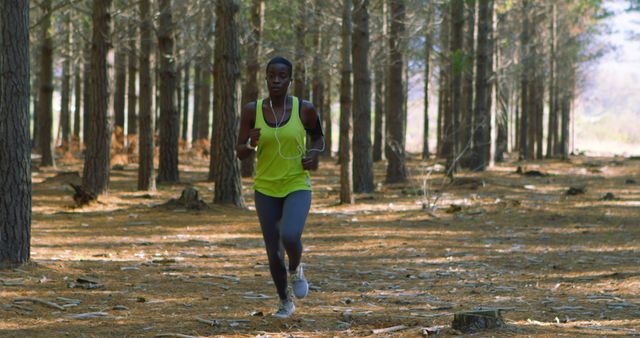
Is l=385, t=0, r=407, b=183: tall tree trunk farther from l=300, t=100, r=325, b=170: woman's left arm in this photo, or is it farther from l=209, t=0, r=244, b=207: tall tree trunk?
l=300, t=100, r=325, b=170: woman's left arm

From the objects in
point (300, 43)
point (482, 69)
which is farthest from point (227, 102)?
point (482, 69)

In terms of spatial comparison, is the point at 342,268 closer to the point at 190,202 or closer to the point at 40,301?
the point at 40,301

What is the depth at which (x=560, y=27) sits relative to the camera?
40656mm

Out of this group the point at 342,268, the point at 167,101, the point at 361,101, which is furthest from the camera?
the point at 167,101

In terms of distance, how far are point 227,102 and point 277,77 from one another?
9.90 m

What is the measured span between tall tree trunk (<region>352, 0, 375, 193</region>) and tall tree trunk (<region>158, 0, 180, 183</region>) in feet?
14.1

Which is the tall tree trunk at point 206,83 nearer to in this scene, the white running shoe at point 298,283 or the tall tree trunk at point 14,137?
the tall tree trunk at point 14,137

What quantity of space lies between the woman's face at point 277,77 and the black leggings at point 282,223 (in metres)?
0.76

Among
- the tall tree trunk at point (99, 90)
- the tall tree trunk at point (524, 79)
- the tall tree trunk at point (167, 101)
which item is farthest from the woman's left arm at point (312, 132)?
the tall tree trunk at point (524, 79)

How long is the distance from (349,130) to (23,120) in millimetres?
8640

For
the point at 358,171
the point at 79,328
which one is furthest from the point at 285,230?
the point at 358,171

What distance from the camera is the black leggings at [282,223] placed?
5.70 metres

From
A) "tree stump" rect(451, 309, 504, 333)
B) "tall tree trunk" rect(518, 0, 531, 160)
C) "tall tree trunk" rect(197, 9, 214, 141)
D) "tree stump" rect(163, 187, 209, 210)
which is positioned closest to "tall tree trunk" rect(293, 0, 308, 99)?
"tall tree trunk" rect(197, 9, 214, 141)

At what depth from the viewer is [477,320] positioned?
567 centimetres
